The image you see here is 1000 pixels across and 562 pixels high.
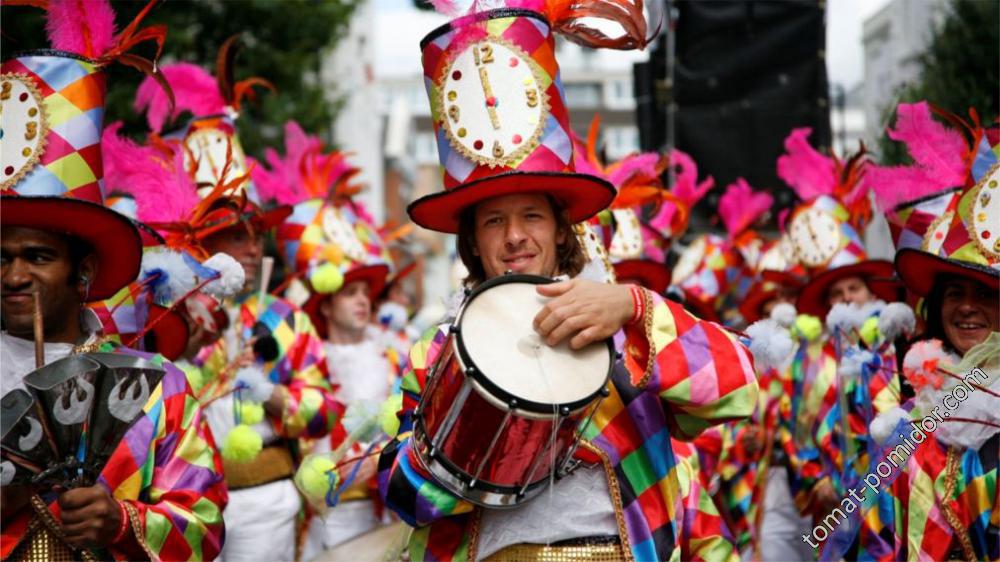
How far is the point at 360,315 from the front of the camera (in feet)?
27.4

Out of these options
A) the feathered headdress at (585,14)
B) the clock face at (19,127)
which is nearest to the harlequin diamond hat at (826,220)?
the feathered headdress at (585,14)

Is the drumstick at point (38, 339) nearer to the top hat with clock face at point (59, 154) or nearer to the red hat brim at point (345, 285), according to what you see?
the top hat with clock face at point (59, 154)

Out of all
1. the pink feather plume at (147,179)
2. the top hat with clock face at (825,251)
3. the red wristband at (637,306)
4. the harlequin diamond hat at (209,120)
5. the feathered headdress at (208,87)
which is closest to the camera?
the red wristband at (637,306)

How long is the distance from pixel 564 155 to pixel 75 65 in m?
1.62

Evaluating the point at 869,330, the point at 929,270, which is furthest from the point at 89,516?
the point at 869,330

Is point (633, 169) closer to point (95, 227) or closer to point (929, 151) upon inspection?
point (929, 151)

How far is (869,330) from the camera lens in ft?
19.9

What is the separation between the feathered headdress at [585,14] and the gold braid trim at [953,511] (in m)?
1.83

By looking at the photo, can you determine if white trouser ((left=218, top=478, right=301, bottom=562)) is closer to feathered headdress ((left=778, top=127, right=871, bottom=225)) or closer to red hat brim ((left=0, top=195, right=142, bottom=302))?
red hat brim ((left=0, top=195, right=142, bottom=302))

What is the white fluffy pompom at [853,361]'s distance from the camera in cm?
543

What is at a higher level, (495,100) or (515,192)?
(495,100)

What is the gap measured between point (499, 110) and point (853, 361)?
2471mm

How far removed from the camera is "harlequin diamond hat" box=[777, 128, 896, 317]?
7.99m

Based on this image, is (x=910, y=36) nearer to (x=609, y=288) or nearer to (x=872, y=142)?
(x=872, y=142)
